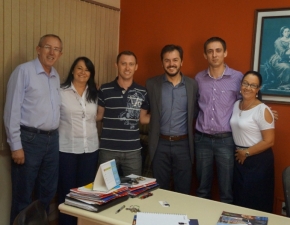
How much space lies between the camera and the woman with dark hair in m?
3.08

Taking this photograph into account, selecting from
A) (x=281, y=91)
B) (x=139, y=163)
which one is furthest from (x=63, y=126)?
(x=281, y=91)

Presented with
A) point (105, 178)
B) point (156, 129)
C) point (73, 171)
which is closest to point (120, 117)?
point (156, 129)

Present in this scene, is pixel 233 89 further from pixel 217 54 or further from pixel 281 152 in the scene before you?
pixel 281 152

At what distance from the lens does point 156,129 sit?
10.1ft

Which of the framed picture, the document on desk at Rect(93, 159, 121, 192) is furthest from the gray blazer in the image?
the document on desk at Rect(93, 159, 121, 192)

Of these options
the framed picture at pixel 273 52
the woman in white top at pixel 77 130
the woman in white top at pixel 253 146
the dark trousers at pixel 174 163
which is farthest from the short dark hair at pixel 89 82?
the framed picture at pixel 273 52

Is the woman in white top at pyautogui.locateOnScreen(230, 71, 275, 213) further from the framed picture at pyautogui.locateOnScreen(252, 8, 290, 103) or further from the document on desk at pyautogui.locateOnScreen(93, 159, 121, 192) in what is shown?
the document on desk at pyautogui.locateOnScreen(93, 159, 121, 192)

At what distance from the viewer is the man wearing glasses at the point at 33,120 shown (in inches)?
102

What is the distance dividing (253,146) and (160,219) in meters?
1.31

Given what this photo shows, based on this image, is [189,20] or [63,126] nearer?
[63,126]

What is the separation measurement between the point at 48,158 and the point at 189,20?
2001mm

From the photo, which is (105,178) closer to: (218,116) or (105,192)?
(105,192)

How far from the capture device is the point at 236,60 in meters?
3.36

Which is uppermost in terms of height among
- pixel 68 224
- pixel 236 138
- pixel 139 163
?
pixel 236 138
